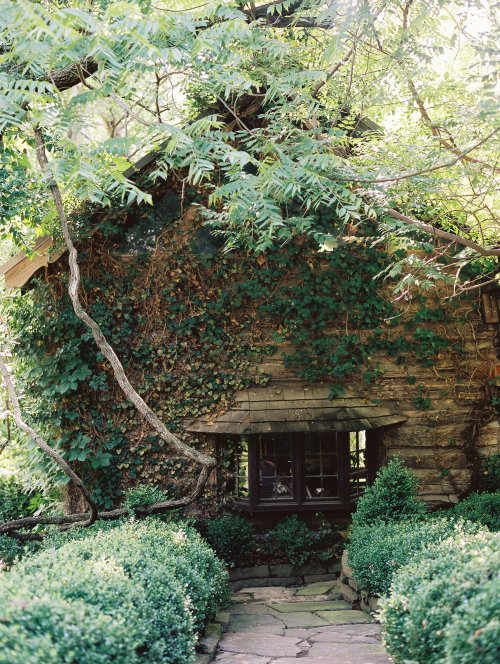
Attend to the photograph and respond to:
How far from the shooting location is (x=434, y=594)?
4.17 metres

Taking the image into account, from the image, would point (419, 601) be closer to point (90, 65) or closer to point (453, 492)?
point (453, 492)

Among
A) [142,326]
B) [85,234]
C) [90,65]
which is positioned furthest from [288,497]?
[90,65]

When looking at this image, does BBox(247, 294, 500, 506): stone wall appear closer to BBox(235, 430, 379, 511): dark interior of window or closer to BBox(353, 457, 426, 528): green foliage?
BBox(235, 430, 379, 511): dark interior of window

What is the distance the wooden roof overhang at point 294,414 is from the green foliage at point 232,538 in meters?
1.14

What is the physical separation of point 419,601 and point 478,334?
18.6 ft

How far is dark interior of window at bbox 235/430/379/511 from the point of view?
8922 millimetres

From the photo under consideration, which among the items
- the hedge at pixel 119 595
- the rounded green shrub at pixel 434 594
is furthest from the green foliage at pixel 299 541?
the rounded green shrub at pixel 434 594

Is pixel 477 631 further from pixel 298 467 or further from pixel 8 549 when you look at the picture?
pixel 8 549

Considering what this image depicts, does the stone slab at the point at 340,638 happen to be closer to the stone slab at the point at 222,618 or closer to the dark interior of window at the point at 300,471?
the stone slab at the point at 222,618

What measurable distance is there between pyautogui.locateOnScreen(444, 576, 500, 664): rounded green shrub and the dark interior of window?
523cm

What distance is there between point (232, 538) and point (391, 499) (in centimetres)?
220

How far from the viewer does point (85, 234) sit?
8.81 meters

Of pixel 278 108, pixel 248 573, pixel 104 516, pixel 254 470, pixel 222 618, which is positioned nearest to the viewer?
pixel 222 618

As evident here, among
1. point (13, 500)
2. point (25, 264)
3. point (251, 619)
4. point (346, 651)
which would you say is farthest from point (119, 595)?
point (13, 500)
